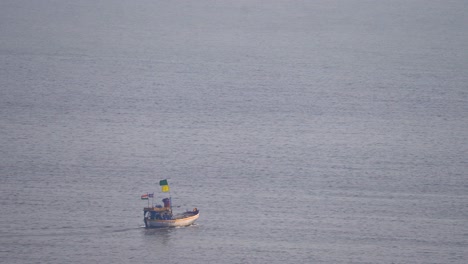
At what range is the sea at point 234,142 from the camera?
4253cm

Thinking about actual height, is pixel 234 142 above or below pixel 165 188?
above

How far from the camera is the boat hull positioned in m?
43.6

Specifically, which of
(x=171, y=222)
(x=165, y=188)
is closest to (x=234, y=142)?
(x=165, y=188)

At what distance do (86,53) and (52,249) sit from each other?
164 feet

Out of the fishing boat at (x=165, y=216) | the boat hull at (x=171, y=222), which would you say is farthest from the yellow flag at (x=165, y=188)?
the boat hull at (x=171, y=222)

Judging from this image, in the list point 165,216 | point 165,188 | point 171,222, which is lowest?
point 171,222

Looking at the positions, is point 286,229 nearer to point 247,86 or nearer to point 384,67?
point 247,86

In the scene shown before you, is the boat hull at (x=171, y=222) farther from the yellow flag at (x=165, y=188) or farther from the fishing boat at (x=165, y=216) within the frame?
the yellow flag at (x=165, y=188)

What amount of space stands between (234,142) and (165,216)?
1603 cm

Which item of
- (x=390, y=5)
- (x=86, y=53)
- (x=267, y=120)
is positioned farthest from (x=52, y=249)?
(x=390, y=5)

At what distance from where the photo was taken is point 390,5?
13025cm

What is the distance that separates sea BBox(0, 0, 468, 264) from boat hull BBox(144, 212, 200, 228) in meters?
0.40

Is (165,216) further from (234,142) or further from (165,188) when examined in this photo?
(234,142)

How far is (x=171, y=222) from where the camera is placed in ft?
145
